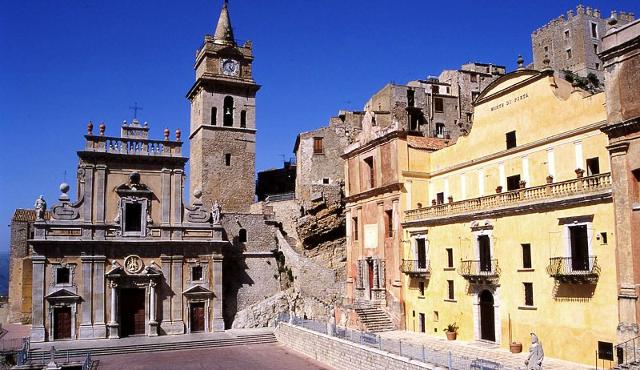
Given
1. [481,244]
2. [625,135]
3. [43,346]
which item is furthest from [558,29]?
[43,346]

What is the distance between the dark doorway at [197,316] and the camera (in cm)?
3953

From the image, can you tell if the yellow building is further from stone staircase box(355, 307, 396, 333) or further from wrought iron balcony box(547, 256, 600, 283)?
stone staircase box(355, 307, 396, 333)

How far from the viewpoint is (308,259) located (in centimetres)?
4253

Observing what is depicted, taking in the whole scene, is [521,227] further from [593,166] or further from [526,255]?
[593,166]

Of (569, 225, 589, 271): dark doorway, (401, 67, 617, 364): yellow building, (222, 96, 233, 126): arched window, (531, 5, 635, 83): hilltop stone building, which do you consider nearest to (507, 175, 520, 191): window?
(401, 67, 617, 364): yellow building

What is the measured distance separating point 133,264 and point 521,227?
2451 cm

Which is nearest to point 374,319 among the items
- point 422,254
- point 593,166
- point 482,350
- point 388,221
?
point 422,254

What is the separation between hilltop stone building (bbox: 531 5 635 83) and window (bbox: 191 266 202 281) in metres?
37.8

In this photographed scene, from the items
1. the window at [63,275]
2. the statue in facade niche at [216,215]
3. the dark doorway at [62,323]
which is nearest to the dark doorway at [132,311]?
the dark doorway at [62,323]

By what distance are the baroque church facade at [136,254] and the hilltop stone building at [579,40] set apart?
35023 millimetres

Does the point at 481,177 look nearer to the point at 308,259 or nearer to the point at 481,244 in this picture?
the point at 481,244

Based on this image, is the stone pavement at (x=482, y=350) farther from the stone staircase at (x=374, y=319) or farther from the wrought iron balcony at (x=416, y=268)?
the wrought iron balcony at (x=416, y=268)

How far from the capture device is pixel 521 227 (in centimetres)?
2591

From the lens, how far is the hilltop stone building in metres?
57.0
